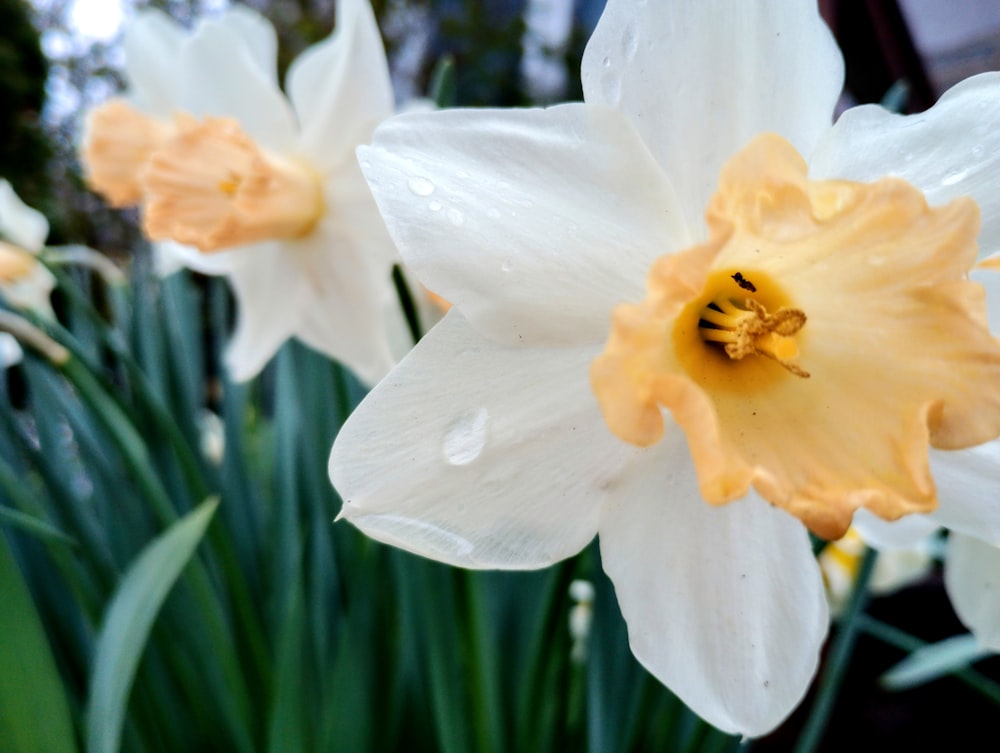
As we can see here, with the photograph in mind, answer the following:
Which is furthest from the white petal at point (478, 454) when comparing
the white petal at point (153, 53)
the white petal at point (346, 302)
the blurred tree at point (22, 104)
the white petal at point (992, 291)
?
the blurred tree at point (22, 104)

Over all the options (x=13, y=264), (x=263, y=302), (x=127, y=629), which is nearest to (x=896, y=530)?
(x=127, y=629)

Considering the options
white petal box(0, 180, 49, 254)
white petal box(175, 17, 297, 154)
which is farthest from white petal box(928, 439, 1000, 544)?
white petal box(0, 180, 49, 254)

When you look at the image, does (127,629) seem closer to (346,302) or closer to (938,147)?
(346,302)

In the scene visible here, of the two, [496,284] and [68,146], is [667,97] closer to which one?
[496,284]

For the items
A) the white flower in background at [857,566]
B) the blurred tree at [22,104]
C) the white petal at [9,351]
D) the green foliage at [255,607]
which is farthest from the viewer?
the blurred tree at [22,104]

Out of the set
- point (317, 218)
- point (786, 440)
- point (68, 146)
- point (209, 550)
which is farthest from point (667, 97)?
point (68, 146)

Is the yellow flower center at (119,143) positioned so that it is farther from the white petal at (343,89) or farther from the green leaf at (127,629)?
the green leaf at (127,629)
